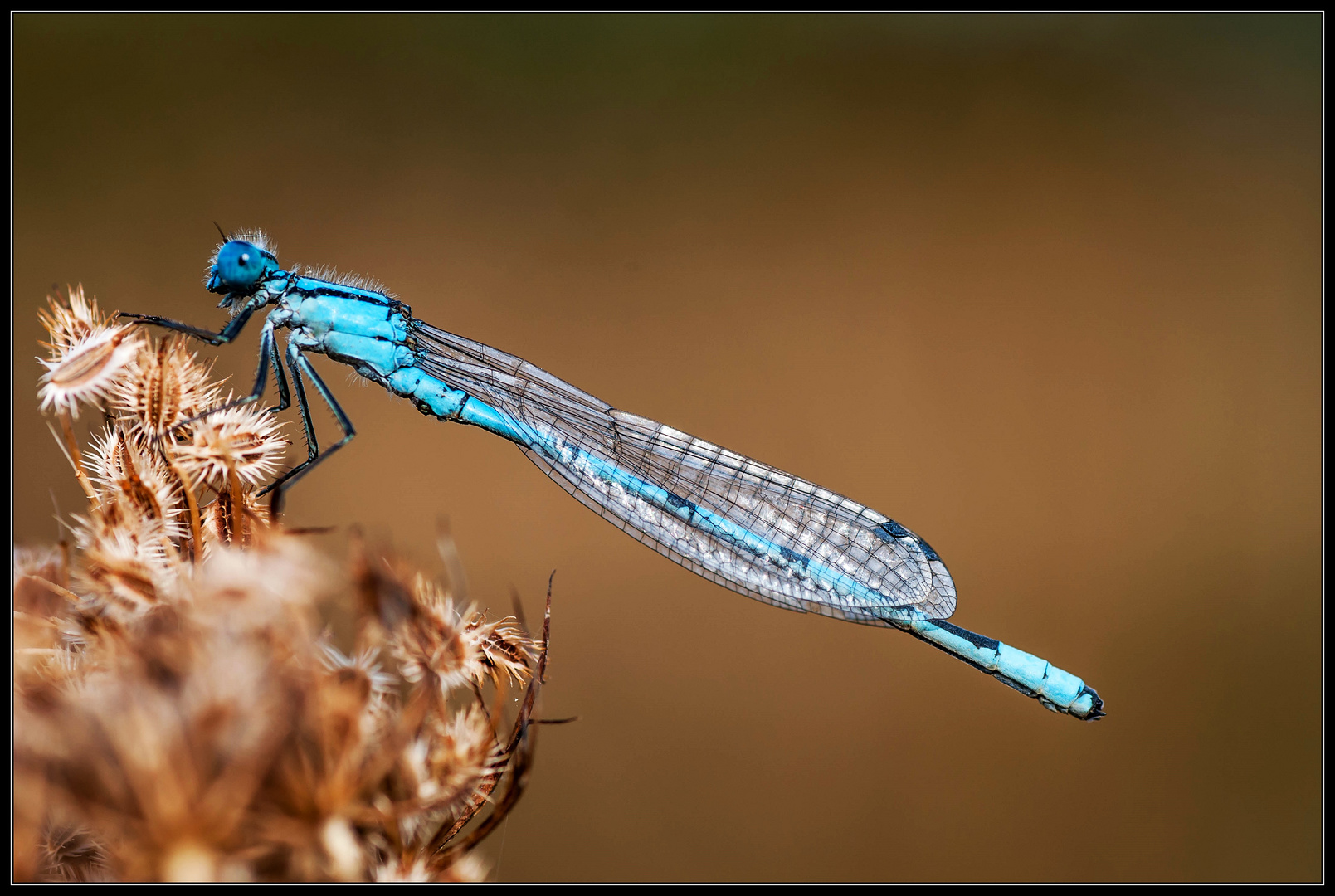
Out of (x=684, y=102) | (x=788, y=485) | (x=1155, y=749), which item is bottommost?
(x=788, y=485)

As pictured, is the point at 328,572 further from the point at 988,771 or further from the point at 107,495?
the point at 988,771

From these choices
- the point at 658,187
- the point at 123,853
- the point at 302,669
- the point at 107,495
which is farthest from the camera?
the point at 658,187

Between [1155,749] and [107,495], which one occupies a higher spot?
[1155,749]

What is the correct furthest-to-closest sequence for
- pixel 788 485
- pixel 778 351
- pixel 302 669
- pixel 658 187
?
pixel 658 187
pixel 778 351
pixel 788 485
pixel 302 669

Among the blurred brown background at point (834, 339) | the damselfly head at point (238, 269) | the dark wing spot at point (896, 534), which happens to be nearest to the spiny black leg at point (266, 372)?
the damselfly head at point (238, 269)

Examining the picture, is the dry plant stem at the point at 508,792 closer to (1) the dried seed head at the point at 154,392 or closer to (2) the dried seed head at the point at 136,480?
(2) the dried seed head at the point at 136,480

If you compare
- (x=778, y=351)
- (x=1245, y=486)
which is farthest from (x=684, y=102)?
(x=1245, y=486)

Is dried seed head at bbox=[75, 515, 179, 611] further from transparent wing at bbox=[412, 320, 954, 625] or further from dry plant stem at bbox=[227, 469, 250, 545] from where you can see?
transparent wing at bbox=[412, 320, 954, 625]
